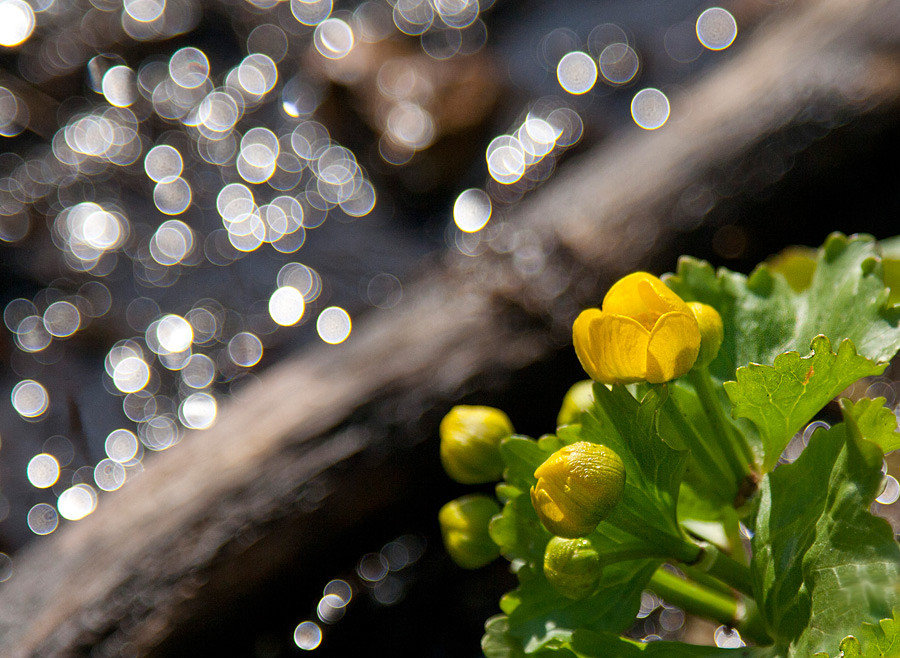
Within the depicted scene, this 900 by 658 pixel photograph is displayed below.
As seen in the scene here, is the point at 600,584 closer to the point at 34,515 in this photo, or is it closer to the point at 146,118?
the point at 34,515

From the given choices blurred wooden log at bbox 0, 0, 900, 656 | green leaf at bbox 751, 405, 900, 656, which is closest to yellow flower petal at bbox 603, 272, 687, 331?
green leaf at bbox 751, 405, 900, 656

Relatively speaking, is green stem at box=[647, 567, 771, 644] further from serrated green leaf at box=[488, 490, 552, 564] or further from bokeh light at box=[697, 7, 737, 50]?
bokeh light at box=[697, 7, 737, 50]

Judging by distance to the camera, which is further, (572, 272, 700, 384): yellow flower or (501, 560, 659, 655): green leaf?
(501, 560, 659, 655): green leaf

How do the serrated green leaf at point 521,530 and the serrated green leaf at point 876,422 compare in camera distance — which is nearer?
the serrated green leaf at point 876,422

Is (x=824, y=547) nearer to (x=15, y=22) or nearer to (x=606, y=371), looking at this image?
(x=606, y=371)

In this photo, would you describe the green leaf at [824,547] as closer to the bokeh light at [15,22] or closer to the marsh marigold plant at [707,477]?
the marsh marigold plant at [707,477]

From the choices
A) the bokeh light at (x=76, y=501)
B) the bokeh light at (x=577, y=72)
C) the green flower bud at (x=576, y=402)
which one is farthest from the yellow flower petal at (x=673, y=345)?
the bokeh light at (x=577, y=72)
